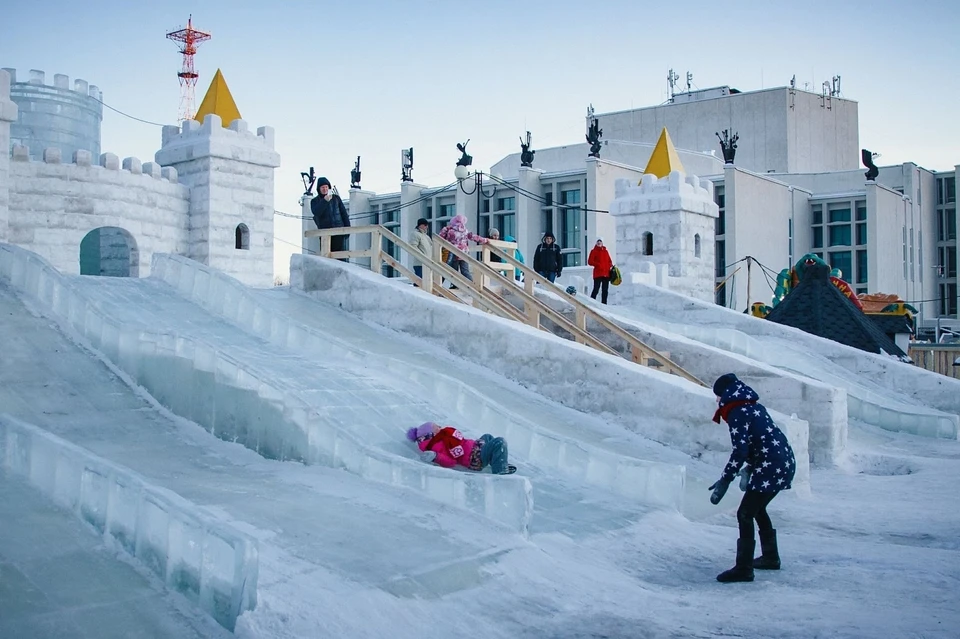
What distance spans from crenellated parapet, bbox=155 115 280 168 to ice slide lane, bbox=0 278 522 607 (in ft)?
31.6

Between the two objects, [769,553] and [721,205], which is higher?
[721,205]

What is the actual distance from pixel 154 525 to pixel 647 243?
1946 centimetres

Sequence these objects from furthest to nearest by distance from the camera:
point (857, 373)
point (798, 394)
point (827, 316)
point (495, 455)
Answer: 1. point (827, 316)
2. point (857, 373)
3. point (798, 394)
4. point (495, 455)

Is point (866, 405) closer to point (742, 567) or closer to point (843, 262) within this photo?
point (742, 567)

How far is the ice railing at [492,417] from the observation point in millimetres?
8172

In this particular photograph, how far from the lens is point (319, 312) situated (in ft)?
43.0

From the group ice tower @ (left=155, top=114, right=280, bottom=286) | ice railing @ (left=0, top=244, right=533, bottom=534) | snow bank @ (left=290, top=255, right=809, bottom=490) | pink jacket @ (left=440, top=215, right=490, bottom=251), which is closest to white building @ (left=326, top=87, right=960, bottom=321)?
ice tower @ (left=155, top=114, right=280, bottom=286)

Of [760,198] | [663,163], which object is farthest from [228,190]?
[760,198]

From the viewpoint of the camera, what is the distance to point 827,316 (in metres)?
19.2

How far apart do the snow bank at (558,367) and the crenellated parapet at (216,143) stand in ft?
20.6

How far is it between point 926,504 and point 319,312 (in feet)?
26.4

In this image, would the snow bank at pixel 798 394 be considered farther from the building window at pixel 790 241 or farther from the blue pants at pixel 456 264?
the building window at pixel 790 241

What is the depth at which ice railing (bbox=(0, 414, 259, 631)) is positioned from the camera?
4.58m

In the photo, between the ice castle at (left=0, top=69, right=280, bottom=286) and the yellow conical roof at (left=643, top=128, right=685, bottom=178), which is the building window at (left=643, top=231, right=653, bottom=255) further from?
the ice castle at (left=0, top=69, right=280, bottom=286)
